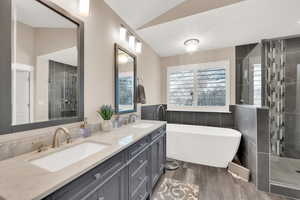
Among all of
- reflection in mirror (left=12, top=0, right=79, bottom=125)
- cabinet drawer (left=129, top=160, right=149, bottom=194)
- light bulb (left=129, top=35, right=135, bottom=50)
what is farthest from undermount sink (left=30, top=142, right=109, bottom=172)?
light bulb (left=129, top=35, right=135, bottom=50)

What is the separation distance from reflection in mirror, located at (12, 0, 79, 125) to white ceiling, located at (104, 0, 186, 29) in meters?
0.84

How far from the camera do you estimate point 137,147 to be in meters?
1.27

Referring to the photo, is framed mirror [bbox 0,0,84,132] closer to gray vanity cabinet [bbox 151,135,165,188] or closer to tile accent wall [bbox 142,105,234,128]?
gray vanity cabinet [bbox 151,135,165,188]

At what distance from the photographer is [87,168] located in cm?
70

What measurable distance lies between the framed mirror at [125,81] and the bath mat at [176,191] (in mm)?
1203

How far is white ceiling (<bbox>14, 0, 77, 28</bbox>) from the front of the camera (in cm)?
91

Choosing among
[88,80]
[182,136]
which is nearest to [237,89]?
[182,136]

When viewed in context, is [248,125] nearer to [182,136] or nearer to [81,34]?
[182,136]

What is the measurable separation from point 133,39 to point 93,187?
6.93 feet

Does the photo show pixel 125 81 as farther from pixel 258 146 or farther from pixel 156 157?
pixel 258 146

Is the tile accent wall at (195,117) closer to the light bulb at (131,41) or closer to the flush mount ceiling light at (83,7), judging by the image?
the light bulb at (131,41)

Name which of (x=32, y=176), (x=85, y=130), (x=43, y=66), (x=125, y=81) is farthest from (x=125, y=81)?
(x=32, y=176)

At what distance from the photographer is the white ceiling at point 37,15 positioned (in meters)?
0.91

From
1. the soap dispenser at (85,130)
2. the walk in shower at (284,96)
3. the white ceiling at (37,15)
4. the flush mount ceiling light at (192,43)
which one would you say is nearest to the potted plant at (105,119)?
the soap dispenser at (85,130)
